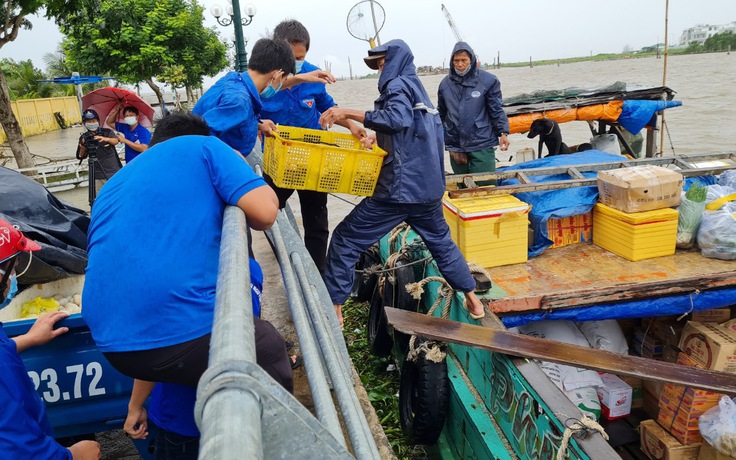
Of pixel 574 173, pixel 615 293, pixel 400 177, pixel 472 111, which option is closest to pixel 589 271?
pixel 615 293

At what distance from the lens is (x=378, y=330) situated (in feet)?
15.1

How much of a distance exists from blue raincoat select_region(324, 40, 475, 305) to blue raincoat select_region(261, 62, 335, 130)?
60 centimetres

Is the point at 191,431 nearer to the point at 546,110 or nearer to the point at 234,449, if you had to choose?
the point at 234,449

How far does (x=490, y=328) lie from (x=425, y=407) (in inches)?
29.1

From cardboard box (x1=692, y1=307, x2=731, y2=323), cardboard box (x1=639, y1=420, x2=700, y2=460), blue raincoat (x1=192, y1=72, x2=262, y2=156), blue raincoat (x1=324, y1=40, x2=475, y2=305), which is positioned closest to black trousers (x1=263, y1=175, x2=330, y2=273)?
blue raincoat (x1=324, y1=40, x2=475, y2=305)

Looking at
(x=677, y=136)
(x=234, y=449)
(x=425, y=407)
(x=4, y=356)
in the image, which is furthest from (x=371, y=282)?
(x=677, y=136)

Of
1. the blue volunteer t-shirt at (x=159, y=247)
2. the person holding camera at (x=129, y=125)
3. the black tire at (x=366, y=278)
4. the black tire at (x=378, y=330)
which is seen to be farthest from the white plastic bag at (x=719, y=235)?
the person holding camera at (x=129, y=125)

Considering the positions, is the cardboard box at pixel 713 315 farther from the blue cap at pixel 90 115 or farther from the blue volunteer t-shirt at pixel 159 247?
the blue cap at pixel 90 115

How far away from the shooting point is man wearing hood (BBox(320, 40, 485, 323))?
3270 millimetres

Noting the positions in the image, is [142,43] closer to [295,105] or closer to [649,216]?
[295,105]

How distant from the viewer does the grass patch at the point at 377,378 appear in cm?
383

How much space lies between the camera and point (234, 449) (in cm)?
60

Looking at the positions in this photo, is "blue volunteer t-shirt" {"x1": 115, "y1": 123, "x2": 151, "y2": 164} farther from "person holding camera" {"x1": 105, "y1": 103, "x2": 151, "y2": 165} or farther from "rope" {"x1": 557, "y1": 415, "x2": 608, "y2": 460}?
"rope" {"x1": 557, "y1": 415, "x2": 608, "y2": 460}

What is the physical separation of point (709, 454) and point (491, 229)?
1975 millimetres
